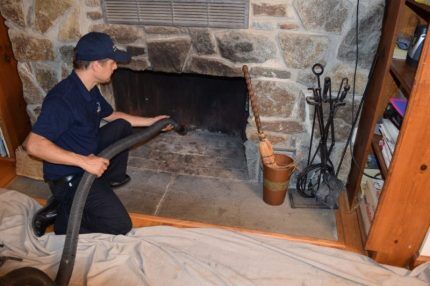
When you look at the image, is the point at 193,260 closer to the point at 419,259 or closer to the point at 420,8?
the point at 419,259

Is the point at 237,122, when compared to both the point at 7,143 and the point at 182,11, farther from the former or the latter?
the point at 7,143

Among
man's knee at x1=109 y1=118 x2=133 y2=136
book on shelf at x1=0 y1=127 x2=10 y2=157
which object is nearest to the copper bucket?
man's knee at x1=109 y1=118 x2=133 y2=136

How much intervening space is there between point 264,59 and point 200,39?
39 centimetres

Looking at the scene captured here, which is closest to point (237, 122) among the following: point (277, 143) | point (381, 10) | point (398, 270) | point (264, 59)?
point (277, 143)

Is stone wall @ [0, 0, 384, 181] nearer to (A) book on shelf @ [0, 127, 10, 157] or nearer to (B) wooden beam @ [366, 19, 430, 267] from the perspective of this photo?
(A) book on shelf @ [0, 127, 10, 157]

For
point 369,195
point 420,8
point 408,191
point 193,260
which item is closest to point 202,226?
point 193,260

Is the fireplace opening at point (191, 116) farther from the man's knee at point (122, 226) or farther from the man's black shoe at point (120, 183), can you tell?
the man's knee at point (122, 226)

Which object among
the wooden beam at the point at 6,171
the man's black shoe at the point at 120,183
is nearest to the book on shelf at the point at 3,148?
the wooden beam at the point at 6,171

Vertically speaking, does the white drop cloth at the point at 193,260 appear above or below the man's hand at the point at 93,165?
below

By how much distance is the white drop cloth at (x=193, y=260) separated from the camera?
1635 millimetres

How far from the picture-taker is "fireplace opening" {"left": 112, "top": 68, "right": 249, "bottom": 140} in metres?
2.72

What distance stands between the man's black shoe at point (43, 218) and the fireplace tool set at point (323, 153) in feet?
4.76

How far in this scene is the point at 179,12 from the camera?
2014mm

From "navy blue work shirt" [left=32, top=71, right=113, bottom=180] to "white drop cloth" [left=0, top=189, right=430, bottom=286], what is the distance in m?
0.37
